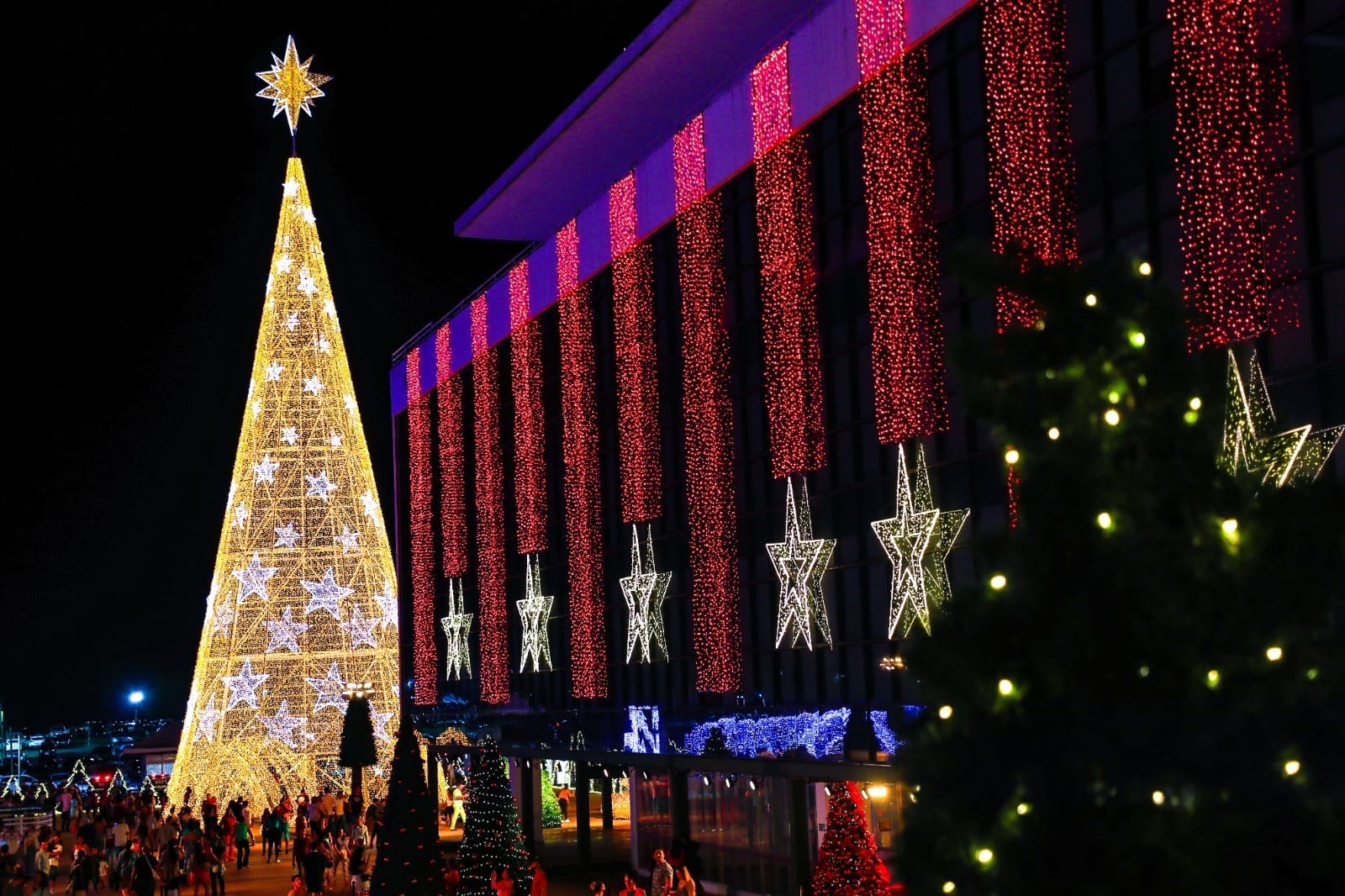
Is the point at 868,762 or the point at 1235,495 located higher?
the point at 1235,495

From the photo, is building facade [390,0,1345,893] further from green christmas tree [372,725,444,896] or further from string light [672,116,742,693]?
green christmas tree [372,725,444,896]

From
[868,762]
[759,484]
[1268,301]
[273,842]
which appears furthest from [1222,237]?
[273,842]

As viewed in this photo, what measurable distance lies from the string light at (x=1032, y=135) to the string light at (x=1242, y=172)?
316 centimetres

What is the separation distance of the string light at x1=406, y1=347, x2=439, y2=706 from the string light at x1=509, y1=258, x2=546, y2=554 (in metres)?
9.20

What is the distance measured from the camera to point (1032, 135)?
23578 millimetres

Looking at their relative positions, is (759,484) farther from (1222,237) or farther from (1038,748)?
(1038,748)

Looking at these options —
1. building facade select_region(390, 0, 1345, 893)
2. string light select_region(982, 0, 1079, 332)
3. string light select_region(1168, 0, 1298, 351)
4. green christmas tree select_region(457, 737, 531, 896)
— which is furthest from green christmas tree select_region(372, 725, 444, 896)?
string light select_region(1168, 0, 1298, 351)

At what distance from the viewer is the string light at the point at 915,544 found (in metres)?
25.8

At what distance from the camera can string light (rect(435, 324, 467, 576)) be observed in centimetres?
5069

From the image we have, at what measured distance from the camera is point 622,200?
38.7 meters

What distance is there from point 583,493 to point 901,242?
16176 mm

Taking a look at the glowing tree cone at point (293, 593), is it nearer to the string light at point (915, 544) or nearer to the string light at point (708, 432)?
the string light at point (708, 432)

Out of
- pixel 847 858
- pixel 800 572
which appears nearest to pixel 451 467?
pixel 800 572

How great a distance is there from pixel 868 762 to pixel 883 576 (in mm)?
4063
